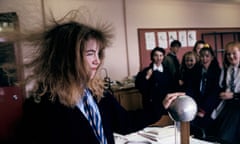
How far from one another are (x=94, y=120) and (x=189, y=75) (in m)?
2.46

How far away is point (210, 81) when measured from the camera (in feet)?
10.3

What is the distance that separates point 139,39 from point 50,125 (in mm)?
4243

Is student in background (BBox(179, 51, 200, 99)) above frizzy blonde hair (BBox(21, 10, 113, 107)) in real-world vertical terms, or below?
below

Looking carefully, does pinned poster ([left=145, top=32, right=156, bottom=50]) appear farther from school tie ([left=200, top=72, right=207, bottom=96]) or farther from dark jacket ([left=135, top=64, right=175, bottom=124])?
school tie ([left=200, top=72, right=207, bottom=96])

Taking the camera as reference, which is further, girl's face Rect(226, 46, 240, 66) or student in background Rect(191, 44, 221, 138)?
student in background Rect(191, 44, 221, 138)

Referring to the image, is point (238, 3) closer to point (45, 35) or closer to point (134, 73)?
point (134, 73)

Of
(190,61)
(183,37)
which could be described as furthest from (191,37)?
(190,61)

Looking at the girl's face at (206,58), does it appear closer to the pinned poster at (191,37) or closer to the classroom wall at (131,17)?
the classroom wall at (131,17)

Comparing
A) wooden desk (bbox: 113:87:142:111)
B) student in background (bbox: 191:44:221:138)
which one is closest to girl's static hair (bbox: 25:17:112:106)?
student in background (bbox: 191:44:221:138)

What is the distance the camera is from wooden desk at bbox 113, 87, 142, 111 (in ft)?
14.6

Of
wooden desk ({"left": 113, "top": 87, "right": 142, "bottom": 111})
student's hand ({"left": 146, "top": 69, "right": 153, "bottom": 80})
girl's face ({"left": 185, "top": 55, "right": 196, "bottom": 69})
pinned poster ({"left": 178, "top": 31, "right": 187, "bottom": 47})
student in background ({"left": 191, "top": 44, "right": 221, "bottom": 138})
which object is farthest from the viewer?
pinned poster ({"left": 178, "top": 31, "right": 187, "bottom": 47})

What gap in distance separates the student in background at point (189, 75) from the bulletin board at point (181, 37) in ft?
5.41

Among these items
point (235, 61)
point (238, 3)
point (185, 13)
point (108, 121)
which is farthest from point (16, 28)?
point (238, 3)

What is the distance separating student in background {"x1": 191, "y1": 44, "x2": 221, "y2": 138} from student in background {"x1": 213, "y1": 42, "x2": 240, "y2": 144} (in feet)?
0.36
